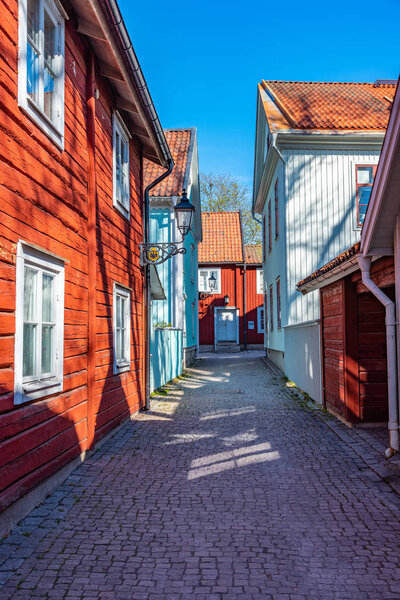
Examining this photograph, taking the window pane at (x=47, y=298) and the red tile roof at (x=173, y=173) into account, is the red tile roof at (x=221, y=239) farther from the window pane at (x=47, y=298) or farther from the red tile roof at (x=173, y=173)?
the window pane at (x=47, y=298)

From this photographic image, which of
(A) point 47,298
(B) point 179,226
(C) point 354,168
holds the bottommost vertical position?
(A) point 47,298

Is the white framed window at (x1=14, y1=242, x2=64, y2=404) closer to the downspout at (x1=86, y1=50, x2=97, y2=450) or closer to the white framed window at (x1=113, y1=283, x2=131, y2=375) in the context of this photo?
the downspout at (x1=86, y1=50, x2=97, y2=450)

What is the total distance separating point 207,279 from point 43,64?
2735 centimetres

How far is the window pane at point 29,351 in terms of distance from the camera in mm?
4668

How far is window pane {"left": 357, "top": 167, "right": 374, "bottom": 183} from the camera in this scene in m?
14.7

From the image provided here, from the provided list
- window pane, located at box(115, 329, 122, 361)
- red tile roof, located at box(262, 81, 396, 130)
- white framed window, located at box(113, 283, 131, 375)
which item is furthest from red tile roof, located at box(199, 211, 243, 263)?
window pane, located at box(115, 329, 122, 361)

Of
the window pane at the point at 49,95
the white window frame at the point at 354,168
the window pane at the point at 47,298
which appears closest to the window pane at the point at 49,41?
the window pane at the point at 49,95

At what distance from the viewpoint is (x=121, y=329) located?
346 inches

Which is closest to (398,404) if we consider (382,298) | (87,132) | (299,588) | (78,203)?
(382,298)

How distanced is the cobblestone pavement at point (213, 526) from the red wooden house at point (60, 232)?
1.34 feet

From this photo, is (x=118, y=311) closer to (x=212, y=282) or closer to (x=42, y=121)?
(x=42, y=121)

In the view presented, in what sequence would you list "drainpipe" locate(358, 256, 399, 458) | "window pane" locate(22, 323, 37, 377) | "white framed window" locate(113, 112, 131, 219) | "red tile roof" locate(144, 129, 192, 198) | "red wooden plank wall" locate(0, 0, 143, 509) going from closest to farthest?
"red wooden plank wall" locate(0, 0, 143, 509), "window pane" locate(22, 323, 37, 377), "drainpipe" locate(358, 256, 399, 458), "white framed window" locate(113, 112, 131, 219), "red tile roof" locate(144, 129, 192, 198)

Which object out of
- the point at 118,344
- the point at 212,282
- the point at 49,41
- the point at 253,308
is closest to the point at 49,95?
the point at 49,41

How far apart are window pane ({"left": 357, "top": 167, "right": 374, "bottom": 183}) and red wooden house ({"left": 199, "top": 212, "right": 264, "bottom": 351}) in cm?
1710
